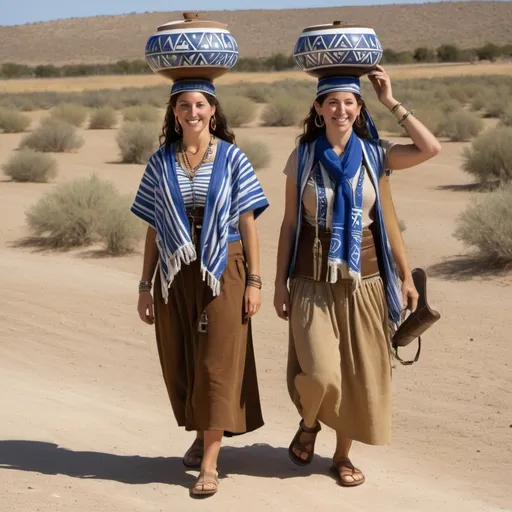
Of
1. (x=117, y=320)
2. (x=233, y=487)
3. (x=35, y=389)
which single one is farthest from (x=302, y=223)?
(x=117, y=320)


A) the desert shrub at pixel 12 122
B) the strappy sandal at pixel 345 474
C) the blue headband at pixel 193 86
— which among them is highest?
the desert shrub at pixel 12 122

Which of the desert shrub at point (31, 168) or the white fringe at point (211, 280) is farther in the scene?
the desert shrub at point (31, 168)

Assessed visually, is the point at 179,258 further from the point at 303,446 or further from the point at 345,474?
the point at 345,474

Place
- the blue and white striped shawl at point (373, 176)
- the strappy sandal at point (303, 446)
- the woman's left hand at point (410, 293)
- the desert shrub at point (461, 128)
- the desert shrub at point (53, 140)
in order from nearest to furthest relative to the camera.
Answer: the blue and white striped shawl at point (373, 176) → the woman's left hand at point (410, 293) → the strappy sandal at point (303, 446) → the desert shrub at point (53, 140) → the desert shrub at point (461, 128)

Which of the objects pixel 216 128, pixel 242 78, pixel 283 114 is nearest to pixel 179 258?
pixel 216 128

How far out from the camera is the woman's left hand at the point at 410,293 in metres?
5.44

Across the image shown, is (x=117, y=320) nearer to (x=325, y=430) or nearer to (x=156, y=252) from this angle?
(x=325, y=430)

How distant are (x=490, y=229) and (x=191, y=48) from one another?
7672 millimetres

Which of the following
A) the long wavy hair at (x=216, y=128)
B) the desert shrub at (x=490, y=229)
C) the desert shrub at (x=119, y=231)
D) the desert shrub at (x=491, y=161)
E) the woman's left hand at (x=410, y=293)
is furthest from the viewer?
the desert shrub at (x=491, y=161)

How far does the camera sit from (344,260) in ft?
16.9

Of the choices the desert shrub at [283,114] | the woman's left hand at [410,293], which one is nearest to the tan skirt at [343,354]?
the woman's left hand at [410,293]

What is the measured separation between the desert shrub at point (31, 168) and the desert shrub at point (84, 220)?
4739 millimetres

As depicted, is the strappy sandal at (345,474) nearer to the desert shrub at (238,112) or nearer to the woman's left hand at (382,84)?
the woman's left hand at (382,84)

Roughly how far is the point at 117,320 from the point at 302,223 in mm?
4852
